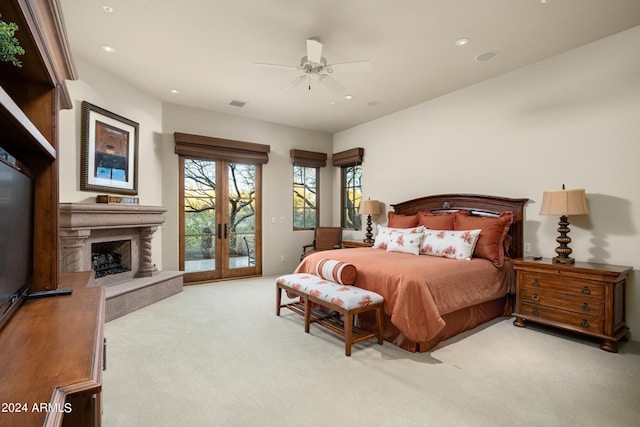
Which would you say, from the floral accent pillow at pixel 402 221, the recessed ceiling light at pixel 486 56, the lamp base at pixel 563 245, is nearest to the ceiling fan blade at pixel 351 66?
the recessed ceiling light at pixel 486 56

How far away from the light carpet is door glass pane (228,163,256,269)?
7.66 feet

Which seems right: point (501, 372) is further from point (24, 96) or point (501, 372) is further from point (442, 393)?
point (24, 96)

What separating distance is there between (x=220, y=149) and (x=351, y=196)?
104 inches

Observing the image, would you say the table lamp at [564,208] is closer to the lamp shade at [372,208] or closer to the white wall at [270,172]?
the lamp shade at [372,208]

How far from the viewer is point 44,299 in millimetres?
1467

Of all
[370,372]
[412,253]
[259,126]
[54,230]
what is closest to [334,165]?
[259,126]

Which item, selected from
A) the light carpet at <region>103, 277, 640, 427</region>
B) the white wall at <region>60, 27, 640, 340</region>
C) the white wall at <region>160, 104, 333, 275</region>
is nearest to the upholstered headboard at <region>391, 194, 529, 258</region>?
the white wall at <region>60, 27, 640, 340</region>

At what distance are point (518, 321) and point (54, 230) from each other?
393 centimetres

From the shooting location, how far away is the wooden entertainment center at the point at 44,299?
73 cm

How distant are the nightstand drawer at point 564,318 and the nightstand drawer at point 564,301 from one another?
0.14 feet

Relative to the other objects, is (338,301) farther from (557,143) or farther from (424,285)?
(557,143)

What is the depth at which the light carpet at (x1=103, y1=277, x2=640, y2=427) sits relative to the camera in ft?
5.94

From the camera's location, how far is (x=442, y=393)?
2031 millimetres

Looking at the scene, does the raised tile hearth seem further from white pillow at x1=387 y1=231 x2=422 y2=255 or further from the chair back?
white pillow at x1=387 y1=231 x2=422 y2=255
